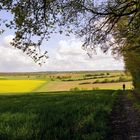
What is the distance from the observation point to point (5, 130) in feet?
47.6

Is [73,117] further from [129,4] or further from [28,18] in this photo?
[129,4]

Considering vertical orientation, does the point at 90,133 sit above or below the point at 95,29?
below

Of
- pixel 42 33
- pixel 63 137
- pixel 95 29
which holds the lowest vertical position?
pixel 63 137

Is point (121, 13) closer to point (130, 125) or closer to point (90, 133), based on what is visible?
point (130, 125)

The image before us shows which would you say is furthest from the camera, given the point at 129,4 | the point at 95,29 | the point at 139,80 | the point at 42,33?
the point at 139,80

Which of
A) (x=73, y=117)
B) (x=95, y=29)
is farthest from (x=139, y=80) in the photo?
(x=73, y=117)

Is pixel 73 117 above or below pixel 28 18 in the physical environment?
below

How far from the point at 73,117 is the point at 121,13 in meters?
7.54

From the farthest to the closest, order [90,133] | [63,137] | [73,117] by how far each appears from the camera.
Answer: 1. [73,117]
2. [90,133]
3. [63,137]

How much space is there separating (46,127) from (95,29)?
36.4 ft

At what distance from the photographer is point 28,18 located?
675 inches

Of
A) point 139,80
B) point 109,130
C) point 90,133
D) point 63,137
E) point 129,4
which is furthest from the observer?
point 139,80

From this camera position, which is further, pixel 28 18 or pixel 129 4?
pixel 129 4

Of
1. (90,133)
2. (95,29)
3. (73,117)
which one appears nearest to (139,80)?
(95,29)
